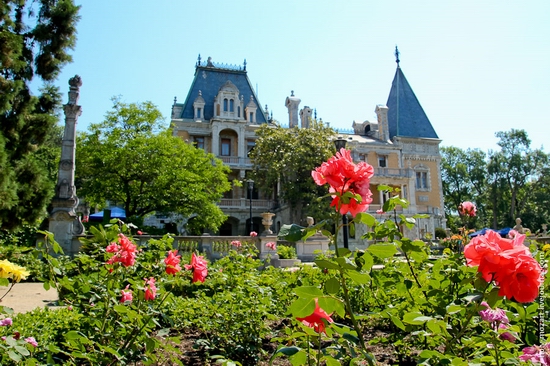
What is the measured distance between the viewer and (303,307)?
1587 mm

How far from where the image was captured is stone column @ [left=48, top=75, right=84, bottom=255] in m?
14.8

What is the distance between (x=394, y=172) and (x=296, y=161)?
16.7 meters

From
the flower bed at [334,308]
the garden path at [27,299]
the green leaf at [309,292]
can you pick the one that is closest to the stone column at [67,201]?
the garden path at [27,299]

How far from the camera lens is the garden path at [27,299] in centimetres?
753

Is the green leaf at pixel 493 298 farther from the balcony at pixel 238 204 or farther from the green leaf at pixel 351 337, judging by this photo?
the balcony at pixel 238 204

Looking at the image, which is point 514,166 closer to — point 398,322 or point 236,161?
point 236,161

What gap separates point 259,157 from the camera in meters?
27.6

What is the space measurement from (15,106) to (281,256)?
1134cm

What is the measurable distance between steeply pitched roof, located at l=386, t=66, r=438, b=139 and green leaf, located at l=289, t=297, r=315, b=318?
44.7m

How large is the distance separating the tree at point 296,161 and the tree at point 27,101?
13.5m

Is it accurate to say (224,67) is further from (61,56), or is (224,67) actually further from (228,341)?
(228,341)

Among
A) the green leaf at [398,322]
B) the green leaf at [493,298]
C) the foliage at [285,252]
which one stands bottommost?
the foliage at [285,252]

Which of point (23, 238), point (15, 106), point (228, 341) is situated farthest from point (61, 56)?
point (228, 341)

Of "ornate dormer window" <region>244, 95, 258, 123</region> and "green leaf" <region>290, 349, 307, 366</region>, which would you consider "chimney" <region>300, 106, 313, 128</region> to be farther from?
"green leaf" <region>290, 349, 307, 366</region>
